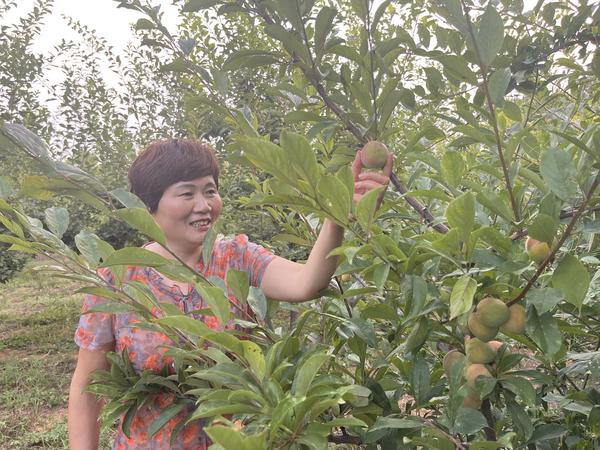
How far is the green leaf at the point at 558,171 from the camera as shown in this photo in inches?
26.5

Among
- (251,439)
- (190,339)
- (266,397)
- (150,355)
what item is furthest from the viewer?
(150,355)

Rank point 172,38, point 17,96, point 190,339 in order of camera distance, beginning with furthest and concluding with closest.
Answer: point 17,96 < point 172,38 < point 190,339

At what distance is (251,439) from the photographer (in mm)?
530

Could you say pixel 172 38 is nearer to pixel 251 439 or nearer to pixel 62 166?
pixel 62 166

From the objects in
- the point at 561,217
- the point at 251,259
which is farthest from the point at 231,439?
the point at 251,259

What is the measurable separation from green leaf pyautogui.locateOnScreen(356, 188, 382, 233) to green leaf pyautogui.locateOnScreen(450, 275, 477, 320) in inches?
5.4

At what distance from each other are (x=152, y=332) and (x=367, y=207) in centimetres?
85

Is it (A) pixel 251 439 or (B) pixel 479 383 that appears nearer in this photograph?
(A) pixel 251 439

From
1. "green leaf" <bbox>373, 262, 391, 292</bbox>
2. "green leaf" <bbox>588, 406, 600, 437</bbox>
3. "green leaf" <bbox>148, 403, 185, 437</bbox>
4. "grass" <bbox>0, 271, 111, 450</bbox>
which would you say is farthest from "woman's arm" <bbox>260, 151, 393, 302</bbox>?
"grass" <bbox>0, 271, 111, 450</bbox>

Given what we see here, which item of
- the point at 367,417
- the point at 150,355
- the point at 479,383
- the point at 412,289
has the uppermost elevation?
the point at 412,289

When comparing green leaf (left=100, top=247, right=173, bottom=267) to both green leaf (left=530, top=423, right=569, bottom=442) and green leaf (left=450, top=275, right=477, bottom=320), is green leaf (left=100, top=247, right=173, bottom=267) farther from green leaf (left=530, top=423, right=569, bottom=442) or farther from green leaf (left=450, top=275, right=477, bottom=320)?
green leaf (left=530, top=423, right=569, bottom=442)

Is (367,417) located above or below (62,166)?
below

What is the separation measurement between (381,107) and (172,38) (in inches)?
17.8

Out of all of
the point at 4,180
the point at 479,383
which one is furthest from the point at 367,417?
the point at 4,180
